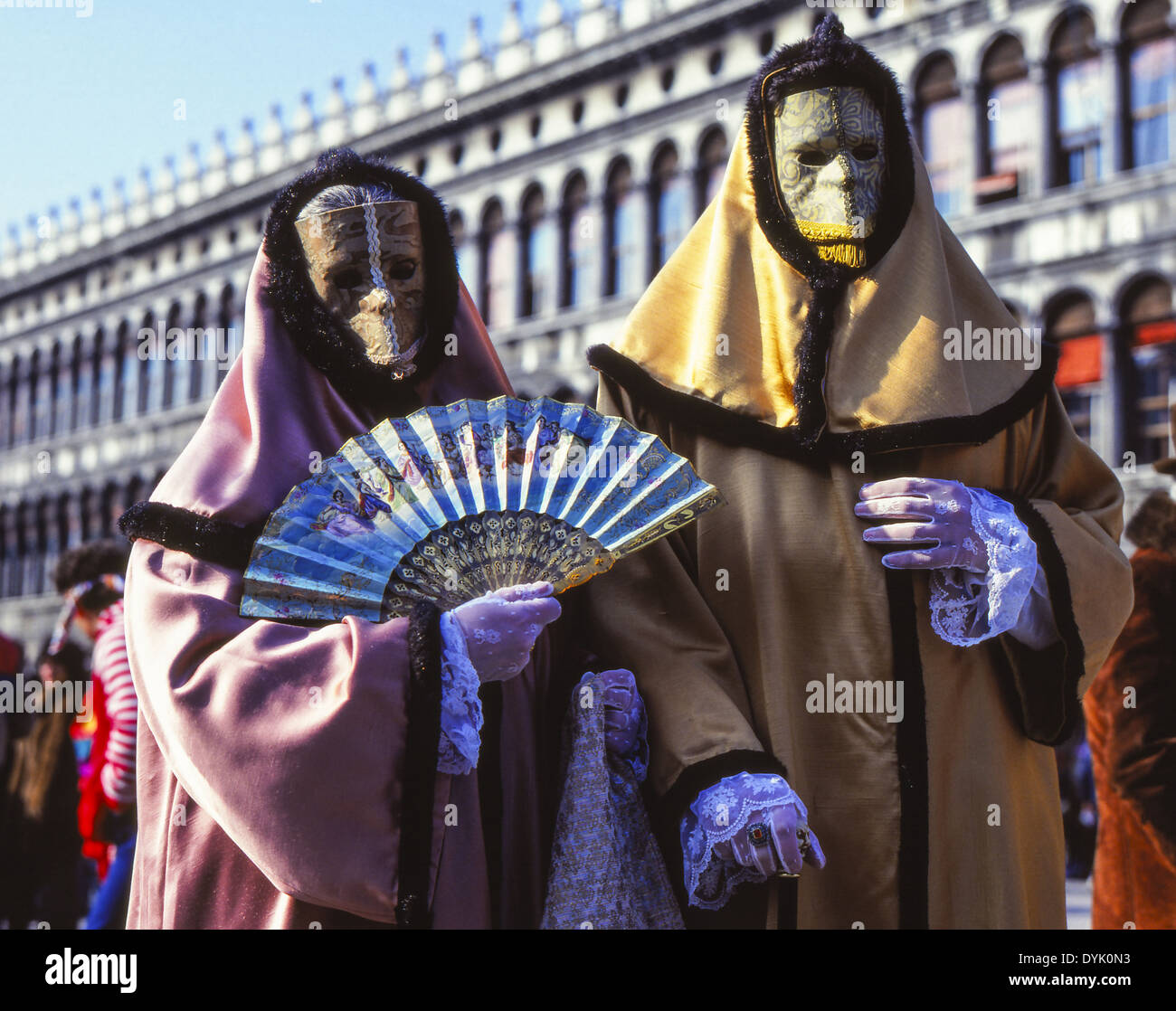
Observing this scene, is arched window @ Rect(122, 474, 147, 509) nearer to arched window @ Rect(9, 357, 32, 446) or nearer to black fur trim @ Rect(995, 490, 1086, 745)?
arched window @ Rect(9, 357, 32, 446)

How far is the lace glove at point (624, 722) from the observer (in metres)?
2.57

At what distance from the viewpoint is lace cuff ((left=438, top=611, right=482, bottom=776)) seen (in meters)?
2.26

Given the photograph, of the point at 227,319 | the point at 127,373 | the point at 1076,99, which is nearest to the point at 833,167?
the point at 1076,99

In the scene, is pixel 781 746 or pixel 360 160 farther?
pixel 360 160

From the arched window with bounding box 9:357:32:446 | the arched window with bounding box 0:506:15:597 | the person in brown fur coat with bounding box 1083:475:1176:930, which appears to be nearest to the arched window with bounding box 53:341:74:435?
the arched window with bounding box 9:357:32:446

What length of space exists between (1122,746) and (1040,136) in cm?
1296

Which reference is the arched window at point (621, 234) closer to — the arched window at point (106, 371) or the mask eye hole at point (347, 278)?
the arched window at point (106, 371)

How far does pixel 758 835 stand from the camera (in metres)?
2.35

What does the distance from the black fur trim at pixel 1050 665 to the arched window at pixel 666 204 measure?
1645cm

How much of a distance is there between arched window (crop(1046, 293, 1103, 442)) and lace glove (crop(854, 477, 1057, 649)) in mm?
12502
